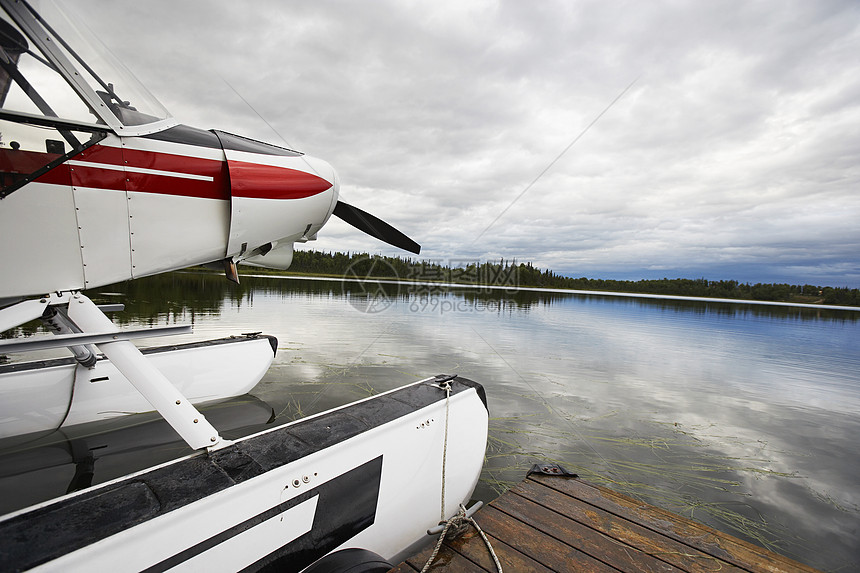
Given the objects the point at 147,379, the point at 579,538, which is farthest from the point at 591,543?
the point at 147,379

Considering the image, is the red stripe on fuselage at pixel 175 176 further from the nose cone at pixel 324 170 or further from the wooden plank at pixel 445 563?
the wooden plank at pixel 445 563

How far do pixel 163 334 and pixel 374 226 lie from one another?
2836mm

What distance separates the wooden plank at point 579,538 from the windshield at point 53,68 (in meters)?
3.77

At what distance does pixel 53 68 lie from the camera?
2088 mm

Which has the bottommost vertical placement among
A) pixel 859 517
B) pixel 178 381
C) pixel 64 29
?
pixel 859 517

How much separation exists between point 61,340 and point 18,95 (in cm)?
148

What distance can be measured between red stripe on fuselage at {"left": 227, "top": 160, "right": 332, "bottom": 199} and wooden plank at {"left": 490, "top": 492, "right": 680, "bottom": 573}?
122 inches

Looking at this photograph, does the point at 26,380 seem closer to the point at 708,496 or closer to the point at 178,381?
the point at 178,381

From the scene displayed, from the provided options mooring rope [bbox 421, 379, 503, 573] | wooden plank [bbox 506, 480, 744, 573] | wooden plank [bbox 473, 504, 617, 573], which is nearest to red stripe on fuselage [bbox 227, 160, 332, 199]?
mooring rope [bbox 421, 379, 503, 573]

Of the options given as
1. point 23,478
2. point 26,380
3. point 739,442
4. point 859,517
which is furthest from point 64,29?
point 739,442

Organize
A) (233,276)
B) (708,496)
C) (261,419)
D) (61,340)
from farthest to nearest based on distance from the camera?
1. (261,419)
2. (708,496)
3. (233,276)
4. (61,340)

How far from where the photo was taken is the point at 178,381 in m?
4.28

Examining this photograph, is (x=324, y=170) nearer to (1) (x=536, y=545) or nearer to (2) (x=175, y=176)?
(2) (x=175, y=176)

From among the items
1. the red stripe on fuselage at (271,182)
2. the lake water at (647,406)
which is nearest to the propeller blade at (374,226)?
the red stripe on fuselage at (271,182)
